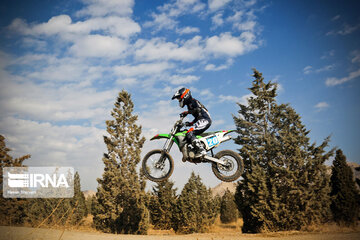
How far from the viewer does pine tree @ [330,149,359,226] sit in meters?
34.8

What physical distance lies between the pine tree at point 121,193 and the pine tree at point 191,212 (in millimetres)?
12296

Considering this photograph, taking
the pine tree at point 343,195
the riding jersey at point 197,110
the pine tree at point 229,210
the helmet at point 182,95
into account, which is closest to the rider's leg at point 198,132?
the riding jersey at point 197,110

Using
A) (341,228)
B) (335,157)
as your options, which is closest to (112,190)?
(341,228)

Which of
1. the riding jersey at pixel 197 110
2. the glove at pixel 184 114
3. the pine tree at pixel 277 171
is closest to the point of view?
the riding jersey at pixel 197 110

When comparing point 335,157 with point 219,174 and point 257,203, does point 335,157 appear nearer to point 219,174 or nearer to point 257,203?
point 257,203

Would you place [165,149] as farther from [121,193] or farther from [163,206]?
[163,206]

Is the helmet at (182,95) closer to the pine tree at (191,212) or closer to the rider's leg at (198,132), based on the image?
the rider's leg at (198,132)

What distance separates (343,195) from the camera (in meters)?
35.8

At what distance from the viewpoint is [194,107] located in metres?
8.39

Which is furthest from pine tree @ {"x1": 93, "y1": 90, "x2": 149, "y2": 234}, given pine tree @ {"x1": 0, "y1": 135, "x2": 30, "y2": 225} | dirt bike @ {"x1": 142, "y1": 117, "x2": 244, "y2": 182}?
dirt bike @ {"x1": 142, "y1": 117, "x2": 244, "y2": 182}

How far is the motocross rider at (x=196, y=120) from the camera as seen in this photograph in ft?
26.9

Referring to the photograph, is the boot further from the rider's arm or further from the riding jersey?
the rider's arm

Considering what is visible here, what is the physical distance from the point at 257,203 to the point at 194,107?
27411 mm

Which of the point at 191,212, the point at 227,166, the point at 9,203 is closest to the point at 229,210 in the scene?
the point at 191,212
